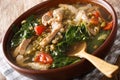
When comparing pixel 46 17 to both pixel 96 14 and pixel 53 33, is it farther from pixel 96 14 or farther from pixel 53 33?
pixel 96 14

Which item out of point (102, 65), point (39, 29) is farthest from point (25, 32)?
point (102, 65)

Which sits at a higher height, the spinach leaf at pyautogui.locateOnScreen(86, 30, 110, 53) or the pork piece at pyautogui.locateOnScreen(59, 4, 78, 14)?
the pork piece at pyautogui.locateOnScreen(59, 4, 78, 14)

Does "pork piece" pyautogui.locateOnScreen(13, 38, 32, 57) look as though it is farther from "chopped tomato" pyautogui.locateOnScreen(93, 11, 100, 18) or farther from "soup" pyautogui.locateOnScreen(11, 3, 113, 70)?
"chopped tomato" pyautogui.locateOnScreen(93, 11, 100, 18)

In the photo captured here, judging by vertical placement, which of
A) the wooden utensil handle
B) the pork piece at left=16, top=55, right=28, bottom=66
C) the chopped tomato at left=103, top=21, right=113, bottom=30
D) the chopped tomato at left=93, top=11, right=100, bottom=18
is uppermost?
the chopped tomato at left=93, top=11, right=100, bottom=18

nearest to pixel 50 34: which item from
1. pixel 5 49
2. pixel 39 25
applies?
pixel 39 25

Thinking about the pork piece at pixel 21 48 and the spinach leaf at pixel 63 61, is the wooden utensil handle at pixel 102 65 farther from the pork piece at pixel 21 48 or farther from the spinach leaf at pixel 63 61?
the pork piece at pixel 21 48

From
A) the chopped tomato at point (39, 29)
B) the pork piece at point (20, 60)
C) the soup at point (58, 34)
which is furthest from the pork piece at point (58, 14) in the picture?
the pork piece at point (20, 60)

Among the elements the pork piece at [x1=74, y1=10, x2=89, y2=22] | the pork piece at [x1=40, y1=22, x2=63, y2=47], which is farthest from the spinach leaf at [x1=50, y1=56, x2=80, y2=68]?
the pork piece at [x1=74, y1=10, x2=89, y2=22]

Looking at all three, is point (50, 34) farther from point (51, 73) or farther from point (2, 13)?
point (2, 13)
